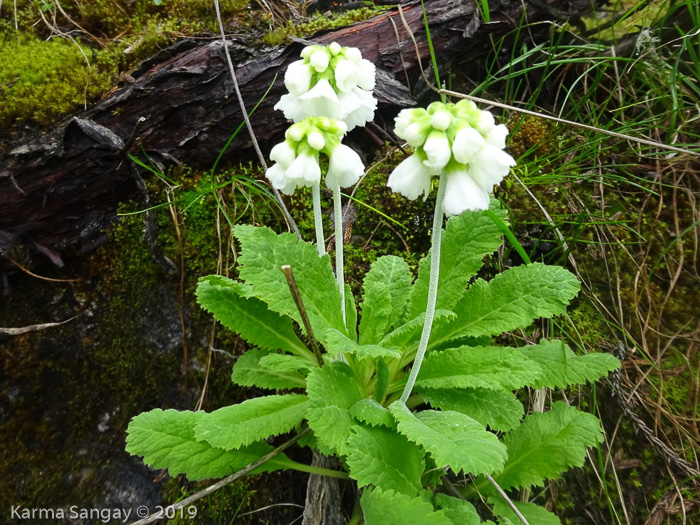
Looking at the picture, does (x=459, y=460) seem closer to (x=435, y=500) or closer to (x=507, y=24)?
(x=435, y=500)

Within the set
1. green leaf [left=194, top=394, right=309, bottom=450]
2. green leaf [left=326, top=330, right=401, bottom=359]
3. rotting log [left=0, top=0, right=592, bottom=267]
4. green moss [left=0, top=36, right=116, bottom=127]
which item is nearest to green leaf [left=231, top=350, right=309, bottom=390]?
green leaf [left=194, top=394, right=309, bottom=450]

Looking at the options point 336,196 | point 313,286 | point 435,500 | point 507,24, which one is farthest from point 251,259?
point 507,24

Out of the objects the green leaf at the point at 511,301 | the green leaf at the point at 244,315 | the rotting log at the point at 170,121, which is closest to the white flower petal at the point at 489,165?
the green leaf at the point at 511,301

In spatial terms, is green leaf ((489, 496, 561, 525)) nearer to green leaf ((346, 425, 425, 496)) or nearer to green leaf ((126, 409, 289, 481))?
green leaf ((346, 425, 425, 496))

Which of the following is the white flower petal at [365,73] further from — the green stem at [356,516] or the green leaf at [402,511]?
the green stem at [356,516]

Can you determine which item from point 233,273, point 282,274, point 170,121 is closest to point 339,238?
point 282,274

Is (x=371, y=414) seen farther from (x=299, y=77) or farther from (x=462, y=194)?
(x=299, y=77)

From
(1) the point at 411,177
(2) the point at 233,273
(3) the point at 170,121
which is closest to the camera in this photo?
(1) the point at 411,177
